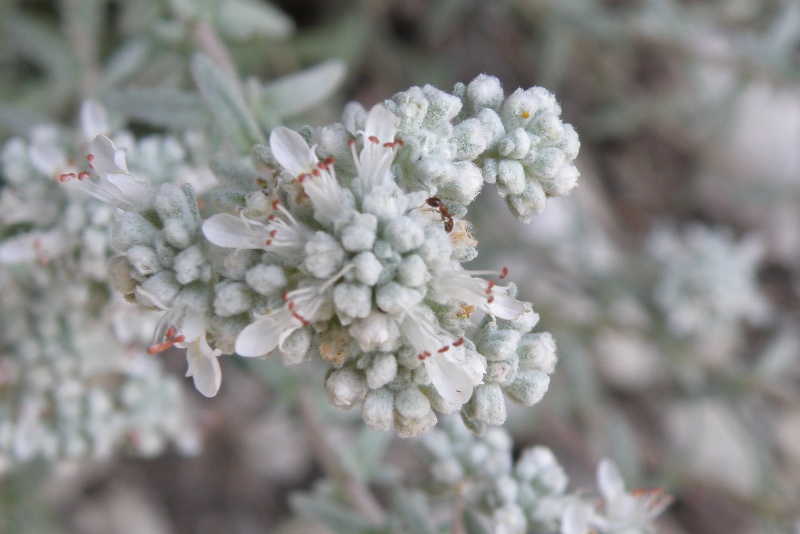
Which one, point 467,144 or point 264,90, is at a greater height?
point 467,144

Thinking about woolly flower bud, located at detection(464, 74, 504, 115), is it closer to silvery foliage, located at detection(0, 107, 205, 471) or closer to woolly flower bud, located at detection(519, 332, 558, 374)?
woolly flower bud, located at detection(519, 332, 558, 374)

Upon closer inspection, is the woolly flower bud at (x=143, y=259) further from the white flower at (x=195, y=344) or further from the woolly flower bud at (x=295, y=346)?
the woolly flower bud at (x=295, y=346)

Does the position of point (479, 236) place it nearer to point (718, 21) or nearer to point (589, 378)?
point (589, 378)

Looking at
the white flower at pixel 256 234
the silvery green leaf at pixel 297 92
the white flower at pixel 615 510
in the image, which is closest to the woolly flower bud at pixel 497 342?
the white flower at pixel 256 234

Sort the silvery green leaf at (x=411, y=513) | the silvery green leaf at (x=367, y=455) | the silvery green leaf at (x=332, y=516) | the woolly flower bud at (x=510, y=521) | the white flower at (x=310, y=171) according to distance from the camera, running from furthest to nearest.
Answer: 1. the silvery green leaf at (x=367, y=455)
2. the silvery green leaf at (x=332, y=516)
3. the silvery green leaf at (x=411, y=513)
4. the woolly flower bud at (x=510, y=521)
5. the white flower at (x=310, y=171)

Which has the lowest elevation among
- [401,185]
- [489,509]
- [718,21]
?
[489,509]

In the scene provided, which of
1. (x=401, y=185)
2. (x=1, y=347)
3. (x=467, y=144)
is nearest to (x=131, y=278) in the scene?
(x=401, y=185)
